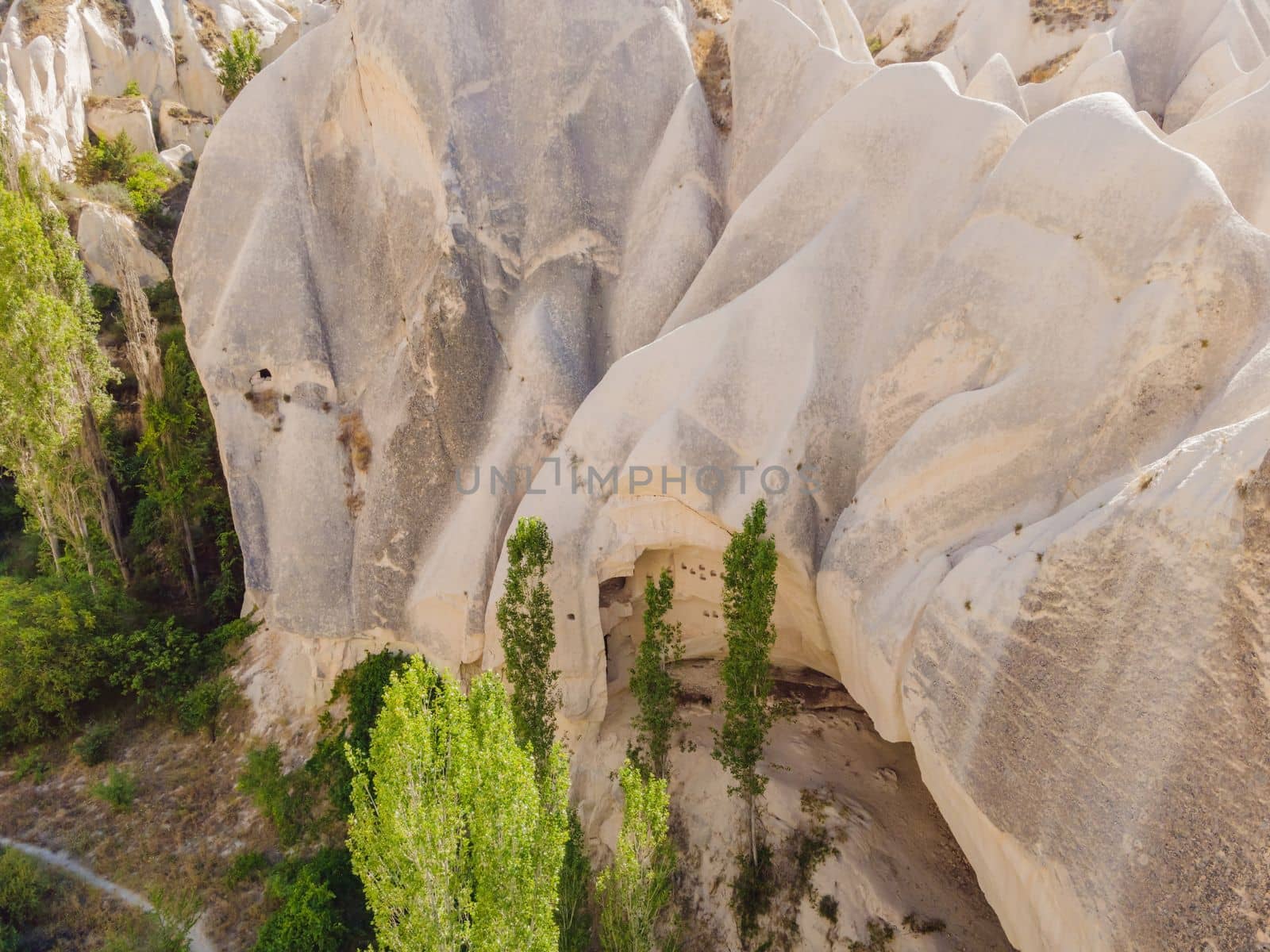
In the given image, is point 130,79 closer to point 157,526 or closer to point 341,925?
point 157,526

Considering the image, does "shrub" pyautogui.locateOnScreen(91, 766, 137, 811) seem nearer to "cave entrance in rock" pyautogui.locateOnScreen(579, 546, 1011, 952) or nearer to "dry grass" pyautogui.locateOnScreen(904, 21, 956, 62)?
"cave entrance in rock" pyautogui.locateOnScreen(579, 546, 1011, 952)

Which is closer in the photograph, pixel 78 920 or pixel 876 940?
pixel 876 940

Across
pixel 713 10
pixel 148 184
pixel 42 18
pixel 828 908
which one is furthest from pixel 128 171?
pixel 828 908

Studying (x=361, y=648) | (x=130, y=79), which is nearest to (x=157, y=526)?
(x=361, y=648)

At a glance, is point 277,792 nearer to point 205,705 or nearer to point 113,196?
point 205,705

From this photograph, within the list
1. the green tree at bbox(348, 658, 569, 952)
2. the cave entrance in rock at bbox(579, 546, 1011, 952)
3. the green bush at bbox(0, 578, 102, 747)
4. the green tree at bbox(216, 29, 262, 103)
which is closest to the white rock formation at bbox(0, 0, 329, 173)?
the green tree at bbox(216, 29, 262, 103)
